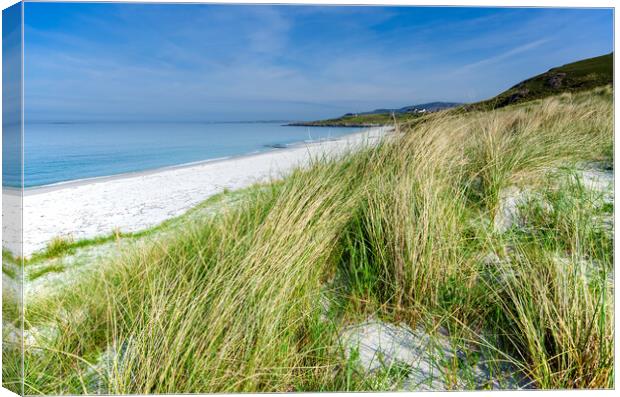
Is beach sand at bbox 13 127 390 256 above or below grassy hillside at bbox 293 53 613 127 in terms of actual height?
below

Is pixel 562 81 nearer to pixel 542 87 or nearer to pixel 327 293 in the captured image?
pixel 542 87

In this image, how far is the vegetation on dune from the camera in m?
1.33

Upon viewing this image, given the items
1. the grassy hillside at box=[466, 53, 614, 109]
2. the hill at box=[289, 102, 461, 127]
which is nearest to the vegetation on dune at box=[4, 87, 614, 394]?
the grassy hillside at box=[466, 53, 614, 109]

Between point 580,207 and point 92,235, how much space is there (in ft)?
11.2

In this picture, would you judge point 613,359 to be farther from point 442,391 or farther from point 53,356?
point 53,356

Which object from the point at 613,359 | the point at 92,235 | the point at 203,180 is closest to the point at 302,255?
the point at 613,359

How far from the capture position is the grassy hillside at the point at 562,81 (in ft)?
6.41

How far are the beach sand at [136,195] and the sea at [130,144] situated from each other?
11 cm

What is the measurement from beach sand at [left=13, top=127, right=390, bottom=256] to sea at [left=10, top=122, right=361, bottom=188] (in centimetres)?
11

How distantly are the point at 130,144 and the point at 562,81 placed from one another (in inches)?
177

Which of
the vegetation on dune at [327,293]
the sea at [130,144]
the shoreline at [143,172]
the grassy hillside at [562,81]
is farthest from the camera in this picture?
the shoreline at [143,172]

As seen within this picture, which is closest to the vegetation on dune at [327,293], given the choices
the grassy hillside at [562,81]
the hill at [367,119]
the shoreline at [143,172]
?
the grassy hillside at [562,81]

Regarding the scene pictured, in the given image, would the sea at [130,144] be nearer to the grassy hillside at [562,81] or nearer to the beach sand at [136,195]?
the beach sand at [136,195]

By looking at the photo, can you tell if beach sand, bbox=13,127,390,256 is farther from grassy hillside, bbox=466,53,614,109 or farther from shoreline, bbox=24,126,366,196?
grassy hillside, bbox=466,53,614,109
